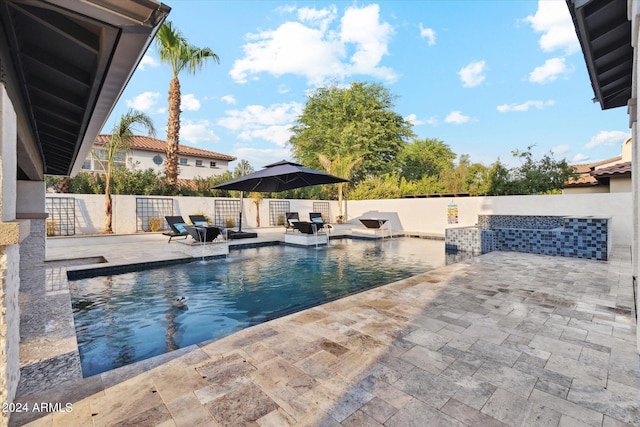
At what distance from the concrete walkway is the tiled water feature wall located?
4.45 m

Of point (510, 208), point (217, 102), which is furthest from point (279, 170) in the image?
point (217, 102)

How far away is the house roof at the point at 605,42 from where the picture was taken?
10.6 feet

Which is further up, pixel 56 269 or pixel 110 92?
pixel 110 92

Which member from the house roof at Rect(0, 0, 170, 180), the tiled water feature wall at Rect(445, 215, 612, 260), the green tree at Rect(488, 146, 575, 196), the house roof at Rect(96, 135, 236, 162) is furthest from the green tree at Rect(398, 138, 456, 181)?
the house roof at Rect(0, 0, 170, 180)

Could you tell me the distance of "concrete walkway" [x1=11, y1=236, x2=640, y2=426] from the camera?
1.91m

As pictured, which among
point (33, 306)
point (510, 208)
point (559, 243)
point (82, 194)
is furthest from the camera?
point (510, 208)

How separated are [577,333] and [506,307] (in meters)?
0.84

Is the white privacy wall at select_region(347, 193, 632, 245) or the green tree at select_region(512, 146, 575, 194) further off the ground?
the green tree at select_region(512, 146, 575, 194)

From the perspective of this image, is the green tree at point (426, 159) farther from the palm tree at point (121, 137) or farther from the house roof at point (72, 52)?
the house roof at point (72, 52)

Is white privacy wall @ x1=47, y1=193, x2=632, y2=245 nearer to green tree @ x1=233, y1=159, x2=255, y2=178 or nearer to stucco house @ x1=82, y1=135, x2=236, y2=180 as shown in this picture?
green tree @ x1=233, y1=159, x2=255, y2=178

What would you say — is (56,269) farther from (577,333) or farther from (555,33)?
(555,33)

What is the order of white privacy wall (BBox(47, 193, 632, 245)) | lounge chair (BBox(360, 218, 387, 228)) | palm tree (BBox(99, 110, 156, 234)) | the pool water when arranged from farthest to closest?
1. lounge chair (BBox(360, 218, 387, 228))
2. palm tree (BBox(99, 110, 156, 234))
3. white privacy wall (BBox(47, 193, 632, 245))
4. the pool water

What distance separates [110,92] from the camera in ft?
7.82

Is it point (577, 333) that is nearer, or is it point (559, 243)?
point (577, 333)
